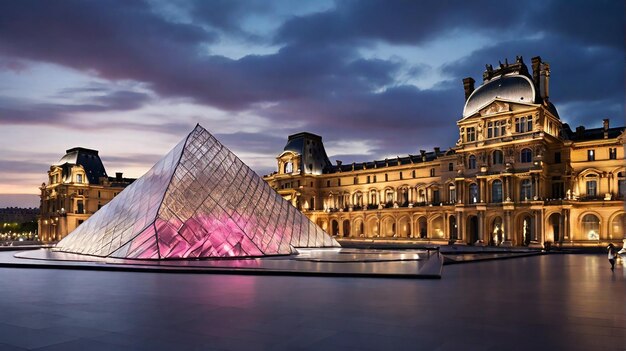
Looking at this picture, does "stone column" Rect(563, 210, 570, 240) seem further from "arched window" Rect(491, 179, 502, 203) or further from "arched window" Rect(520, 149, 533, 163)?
"arched window" Rect(491, 179, 502, 203)

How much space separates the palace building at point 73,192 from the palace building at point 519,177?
53.9 m

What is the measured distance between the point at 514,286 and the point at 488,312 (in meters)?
4.40

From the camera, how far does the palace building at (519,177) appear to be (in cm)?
4428

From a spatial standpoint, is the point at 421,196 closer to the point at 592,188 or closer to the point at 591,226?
the point at 592,188

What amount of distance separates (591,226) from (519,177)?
728cm

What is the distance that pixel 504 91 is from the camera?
48438 mm

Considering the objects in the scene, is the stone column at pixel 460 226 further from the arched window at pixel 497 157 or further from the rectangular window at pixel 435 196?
the rectangular window at pixel 435 196

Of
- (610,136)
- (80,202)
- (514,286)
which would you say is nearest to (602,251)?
(610,136)

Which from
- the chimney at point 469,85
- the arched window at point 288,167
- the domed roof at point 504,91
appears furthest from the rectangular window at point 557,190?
the arched window at point 288,167

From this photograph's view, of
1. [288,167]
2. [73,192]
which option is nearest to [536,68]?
[288,167]

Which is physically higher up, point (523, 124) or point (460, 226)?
point (523, 124)

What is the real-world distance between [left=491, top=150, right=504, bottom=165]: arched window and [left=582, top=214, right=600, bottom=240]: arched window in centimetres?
878

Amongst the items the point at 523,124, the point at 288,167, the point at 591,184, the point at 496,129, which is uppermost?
the point at 523,124

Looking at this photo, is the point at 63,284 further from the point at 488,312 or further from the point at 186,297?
the point at 488,312
